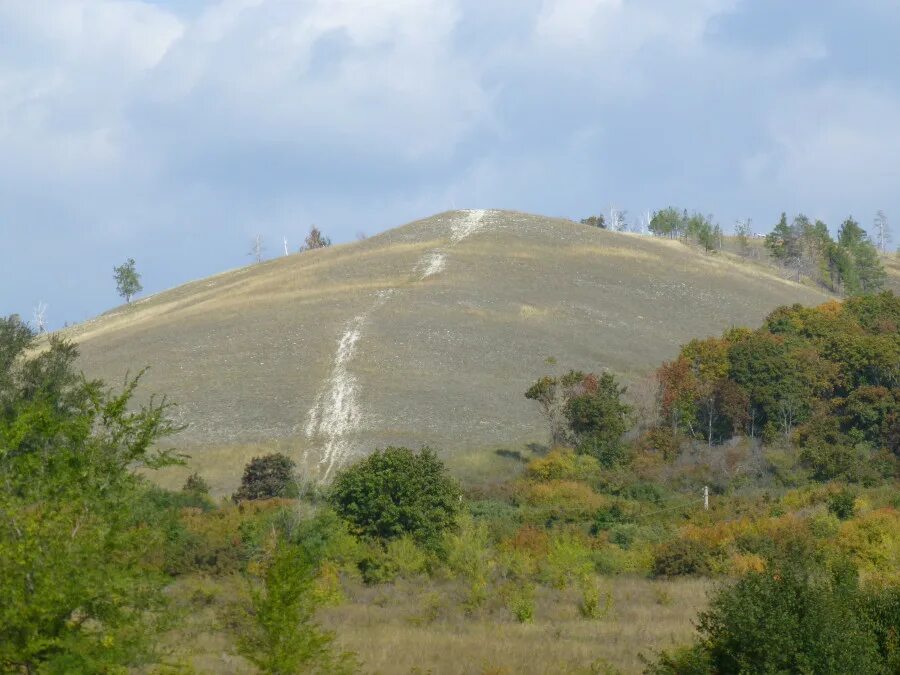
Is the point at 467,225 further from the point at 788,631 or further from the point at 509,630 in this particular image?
the point at 788,631

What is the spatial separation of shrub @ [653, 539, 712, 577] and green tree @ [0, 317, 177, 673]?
25885 mm

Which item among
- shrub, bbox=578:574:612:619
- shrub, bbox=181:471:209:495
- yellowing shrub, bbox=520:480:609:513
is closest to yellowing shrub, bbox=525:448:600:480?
yellowing shrub, bbox=520:480:609:513

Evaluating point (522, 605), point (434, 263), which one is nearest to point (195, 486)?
point (522, 605)

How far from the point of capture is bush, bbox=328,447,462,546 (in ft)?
132

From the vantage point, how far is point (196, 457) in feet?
211

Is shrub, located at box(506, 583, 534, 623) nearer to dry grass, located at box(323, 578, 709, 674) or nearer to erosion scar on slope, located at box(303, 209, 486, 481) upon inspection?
dry grass, located at box(323, 578, 709, 674)

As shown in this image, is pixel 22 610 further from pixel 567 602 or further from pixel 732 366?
pixel 732 366

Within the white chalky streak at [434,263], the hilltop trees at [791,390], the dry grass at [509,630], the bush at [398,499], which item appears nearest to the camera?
the dry grass at [509,630]

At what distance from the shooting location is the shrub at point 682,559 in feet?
123

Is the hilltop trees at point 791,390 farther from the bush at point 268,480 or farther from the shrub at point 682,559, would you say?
the shrub at point 682,559

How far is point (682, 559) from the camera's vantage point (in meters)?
37.7

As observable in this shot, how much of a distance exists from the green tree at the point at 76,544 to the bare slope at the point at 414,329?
48.0 meters

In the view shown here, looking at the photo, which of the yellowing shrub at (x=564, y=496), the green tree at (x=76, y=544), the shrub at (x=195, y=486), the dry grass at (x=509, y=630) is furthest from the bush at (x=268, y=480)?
the green tree at (x=76, y=544)

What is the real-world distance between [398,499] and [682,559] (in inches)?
414
